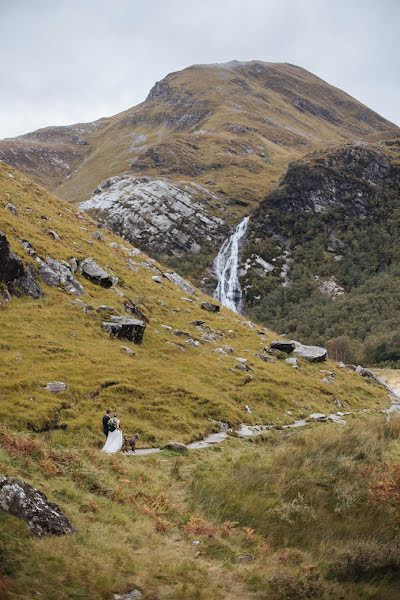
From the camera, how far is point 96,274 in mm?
44062

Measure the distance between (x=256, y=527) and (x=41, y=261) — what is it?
104 feet

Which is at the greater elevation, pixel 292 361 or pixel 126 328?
pixel 126 328

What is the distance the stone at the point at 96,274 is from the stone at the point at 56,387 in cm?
1779

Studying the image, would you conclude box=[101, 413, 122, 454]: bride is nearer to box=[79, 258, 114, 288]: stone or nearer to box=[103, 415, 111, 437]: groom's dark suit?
box=[103, 415, 111, 437]: groom's dark suit

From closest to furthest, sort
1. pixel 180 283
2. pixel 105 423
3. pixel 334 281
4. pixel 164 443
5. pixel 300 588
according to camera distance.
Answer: pixel 300 588
pixel 105 423
pixel 164 443
pixel 180 283
pixel 334 281

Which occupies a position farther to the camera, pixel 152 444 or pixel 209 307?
pixel 209 307

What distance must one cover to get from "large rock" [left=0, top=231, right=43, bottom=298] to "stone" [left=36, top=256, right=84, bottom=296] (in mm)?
2390

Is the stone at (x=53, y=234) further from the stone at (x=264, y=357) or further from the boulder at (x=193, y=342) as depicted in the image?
the stone at (x=264, y=357)

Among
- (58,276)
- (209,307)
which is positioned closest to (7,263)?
(58,276)

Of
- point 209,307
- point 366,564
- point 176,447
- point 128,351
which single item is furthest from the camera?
point 209,307

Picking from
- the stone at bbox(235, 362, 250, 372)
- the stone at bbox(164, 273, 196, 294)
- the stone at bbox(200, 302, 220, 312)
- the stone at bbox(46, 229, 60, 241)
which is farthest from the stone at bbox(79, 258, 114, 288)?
the stone at bbox(164, 273, 196, 294)

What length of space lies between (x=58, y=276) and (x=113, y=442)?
22.1 metres

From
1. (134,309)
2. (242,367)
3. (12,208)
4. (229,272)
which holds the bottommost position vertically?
(242,367)

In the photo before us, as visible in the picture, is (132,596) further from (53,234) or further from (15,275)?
(53,234)
